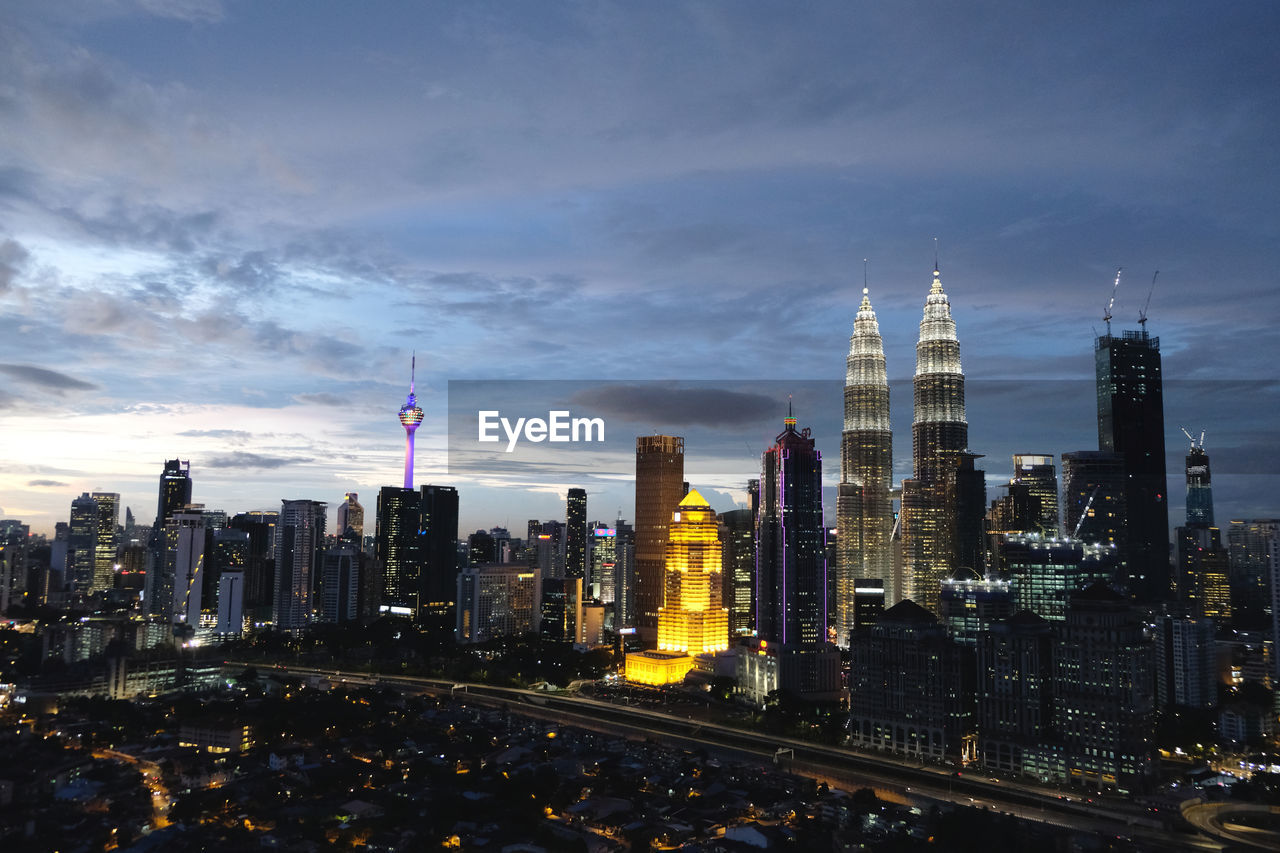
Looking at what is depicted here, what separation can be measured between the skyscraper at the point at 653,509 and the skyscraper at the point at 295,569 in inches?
697

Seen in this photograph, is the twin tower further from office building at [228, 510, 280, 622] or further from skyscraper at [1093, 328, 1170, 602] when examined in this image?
office building at [228, 510, 280, 622]

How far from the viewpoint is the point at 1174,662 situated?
91.6 ft

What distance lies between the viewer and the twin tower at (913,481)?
44.8 m

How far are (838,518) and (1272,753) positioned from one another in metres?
30.6

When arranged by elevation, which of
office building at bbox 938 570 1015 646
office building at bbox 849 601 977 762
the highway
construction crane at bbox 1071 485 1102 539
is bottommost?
the highway

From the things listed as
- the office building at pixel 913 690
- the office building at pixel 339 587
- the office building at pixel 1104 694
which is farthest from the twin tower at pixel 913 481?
the office building at pixel 339 587

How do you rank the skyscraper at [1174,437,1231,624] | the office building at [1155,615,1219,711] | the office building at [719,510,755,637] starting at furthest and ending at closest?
the office building at [719,510,755,637]
the skyscraper at [1174,437,1231,624]
the office building at [1155,615,1219,711]

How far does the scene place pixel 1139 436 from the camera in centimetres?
4334

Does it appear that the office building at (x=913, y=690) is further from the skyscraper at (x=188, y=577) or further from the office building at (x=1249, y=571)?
the skyscraper at (x=188, y=577)

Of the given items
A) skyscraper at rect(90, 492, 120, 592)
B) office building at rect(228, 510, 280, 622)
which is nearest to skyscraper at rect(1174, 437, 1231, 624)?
office building at rect(228, 510, 280, 622)

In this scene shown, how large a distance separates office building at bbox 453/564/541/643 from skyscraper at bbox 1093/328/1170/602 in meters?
29.1

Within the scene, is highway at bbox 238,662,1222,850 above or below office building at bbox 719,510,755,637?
below

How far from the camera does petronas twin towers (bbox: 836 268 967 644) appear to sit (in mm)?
45375

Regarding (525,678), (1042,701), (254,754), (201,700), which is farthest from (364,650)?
(1042,701)
